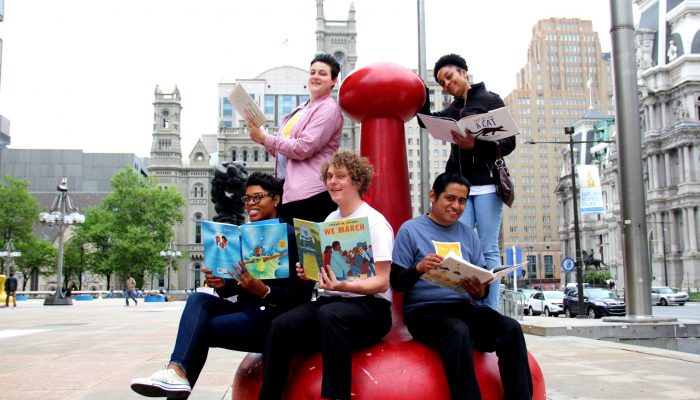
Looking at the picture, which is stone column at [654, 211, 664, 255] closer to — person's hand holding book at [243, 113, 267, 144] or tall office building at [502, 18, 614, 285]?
tall office building at [502, 18, 614, 285]

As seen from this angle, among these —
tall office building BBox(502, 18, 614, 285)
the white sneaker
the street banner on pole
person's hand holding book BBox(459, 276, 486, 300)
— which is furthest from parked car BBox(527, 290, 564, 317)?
tall office building BBox(502, 18, 614, 285)

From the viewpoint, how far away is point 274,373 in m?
2.94

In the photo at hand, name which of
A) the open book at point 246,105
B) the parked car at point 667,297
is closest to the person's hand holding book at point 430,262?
the open book at point 246,105

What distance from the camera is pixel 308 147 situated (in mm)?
3760

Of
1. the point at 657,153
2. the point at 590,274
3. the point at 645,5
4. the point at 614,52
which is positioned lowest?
the point at 590,274

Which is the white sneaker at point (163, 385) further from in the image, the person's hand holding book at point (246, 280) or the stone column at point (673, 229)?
the stone column at point (673, 229)

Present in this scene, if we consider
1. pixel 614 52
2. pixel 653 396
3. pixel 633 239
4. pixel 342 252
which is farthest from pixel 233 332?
pixel 614 52

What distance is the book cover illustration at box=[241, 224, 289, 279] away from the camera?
3.23 m

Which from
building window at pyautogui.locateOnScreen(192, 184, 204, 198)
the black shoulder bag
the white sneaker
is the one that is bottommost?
the white sneaker

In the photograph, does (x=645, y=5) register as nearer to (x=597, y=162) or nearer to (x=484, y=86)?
(x=597, y=162)

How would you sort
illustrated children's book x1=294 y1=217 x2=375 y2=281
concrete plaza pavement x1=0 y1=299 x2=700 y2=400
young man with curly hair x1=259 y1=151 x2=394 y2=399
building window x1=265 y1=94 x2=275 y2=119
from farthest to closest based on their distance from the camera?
1. building window x1=265 y1=94 x2=275 y2=119
2. concrete plaza pavement x1=0 y1=299 x2=700 y2=400
3. illustrated children's book x1=294 y1=217 x2=375 y2=281
4. young man with curly hair x1=259 y1=151 x2=394 y2=399

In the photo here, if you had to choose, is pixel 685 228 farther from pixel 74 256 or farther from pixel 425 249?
pixel 425 249

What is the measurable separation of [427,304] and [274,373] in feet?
2.82

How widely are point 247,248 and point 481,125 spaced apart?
1619 mm
